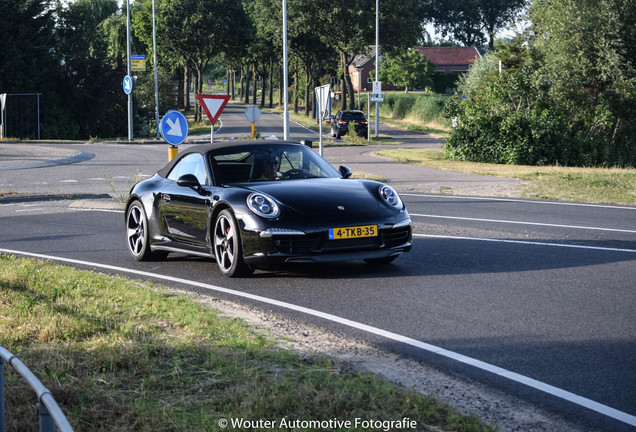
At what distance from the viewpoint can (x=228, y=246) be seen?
28.6 ft

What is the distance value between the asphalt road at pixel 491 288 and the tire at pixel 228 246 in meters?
0.15

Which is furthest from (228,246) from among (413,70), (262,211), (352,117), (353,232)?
(413,70)

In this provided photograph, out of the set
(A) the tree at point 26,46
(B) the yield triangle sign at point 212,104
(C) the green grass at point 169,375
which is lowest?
(C) the green grass at point 169,375

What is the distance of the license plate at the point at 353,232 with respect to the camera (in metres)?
8.27

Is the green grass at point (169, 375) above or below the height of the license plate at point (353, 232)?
below

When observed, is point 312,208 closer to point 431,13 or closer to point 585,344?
point 585,344

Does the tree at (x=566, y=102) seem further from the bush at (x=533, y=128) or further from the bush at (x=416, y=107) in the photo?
the bush at (x=416, y=107)

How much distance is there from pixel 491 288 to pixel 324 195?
6.52 feet

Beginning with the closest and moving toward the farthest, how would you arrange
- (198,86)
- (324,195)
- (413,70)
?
(324,195), (198,86), (413,70)

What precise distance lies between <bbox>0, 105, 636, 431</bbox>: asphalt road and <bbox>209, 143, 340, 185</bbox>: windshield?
3.55 feet

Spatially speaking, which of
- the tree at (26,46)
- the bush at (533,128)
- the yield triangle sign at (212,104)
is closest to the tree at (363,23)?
the tree at (26,46)

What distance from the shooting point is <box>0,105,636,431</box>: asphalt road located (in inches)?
205

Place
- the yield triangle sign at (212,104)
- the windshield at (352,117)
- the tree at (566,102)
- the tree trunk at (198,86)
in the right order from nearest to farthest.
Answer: the yield triangle sign at (212,104), the tree at (566,102), the windshield at (352,117), the tree trunk at (198,86)

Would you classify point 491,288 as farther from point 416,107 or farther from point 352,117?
point 416,107
